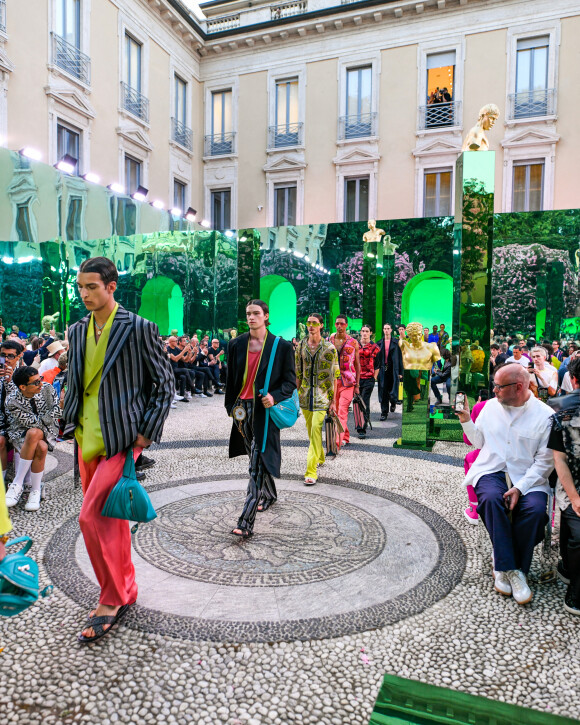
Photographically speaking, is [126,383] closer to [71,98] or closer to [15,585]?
[15,585]

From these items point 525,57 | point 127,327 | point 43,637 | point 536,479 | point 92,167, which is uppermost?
point 525,57

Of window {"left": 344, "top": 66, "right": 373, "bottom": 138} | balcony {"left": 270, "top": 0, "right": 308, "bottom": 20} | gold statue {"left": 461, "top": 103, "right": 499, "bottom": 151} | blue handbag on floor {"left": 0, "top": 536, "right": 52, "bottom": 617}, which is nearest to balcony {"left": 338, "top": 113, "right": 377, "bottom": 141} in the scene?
window {"left": 344, "top": 66, "right": 373, "bottom": 138}

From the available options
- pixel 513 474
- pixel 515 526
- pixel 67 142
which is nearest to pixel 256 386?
pixel 513 474

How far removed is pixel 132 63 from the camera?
70.4 feet

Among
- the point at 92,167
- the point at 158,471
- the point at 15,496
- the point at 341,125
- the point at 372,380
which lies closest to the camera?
the point at 15,496

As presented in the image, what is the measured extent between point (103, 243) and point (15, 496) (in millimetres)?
12556

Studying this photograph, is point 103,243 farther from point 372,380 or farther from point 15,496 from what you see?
point 15,496

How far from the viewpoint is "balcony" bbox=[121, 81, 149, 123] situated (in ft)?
68.6

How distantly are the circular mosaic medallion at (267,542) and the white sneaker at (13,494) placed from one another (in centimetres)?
138

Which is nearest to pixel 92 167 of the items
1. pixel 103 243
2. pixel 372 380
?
pixel 103 243

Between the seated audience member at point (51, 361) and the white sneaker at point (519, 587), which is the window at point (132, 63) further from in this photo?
the white sneaker at point (519, 587)

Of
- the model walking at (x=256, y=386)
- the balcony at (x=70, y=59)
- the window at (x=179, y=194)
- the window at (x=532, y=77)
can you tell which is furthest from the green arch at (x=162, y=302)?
the window at (x=532, y=77)

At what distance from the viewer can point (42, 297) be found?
53.5 ft

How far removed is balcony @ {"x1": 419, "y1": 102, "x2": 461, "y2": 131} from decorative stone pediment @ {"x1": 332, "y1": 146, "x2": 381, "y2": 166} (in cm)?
210
